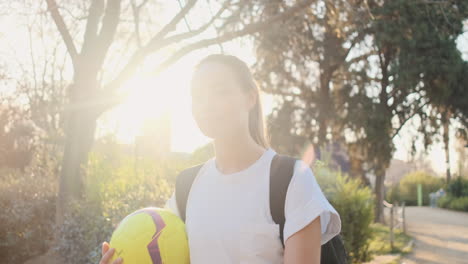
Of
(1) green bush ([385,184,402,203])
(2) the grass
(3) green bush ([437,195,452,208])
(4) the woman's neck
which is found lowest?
(1) green bush ([385,184,402,203])

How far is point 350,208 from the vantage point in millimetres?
8195

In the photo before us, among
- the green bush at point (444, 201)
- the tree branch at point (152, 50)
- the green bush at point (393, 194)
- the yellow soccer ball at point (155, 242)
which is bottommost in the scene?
Answer: the green bush at point (393, 194)

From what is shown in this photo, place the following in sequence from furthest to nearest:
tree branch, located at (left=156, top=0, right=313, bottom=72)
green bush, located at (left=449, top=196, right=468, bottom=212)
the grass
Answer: green bush, located at (left=449, top=196, right=468, bottom=212) → the grass → tree branch, located at (left=156, top=0, right=313, bottom=72)

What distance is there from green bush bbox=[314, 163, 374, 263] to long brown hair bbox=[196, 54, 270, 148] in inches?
223

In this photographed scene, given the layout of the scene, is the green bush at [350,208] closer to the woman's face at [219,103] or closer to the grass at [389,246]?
the grass at [389,246]

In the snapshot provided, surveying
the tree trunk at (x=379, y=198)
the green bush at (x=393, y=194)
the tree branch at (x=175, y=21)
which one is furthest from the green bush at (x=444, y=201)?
the tree branch at (x=175, y=21)

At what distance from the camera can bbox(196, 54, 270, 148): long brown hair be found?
6.70 feet

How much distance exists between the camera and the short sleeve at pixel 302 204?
166 cm

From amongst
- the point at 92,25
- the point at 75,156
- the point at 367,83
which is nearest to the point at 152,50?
the point at 92,25

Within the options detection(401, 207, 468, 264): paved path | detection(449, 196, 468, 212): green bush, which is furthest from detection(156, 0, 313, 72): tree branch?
detection(449, 196, 468, 212): green bush

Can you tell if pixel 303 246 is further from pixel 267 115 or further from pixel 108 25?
pixel 267 115

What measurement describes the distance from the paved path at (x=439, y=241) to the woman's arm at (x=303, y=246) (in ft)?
33.5

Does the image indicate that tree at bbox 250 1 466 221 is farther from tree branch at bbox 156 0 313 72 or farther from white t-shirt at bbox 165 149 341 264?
white t-shirt at bbox 165 149 341 264

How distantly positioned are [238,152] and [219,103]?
0.77 feet
